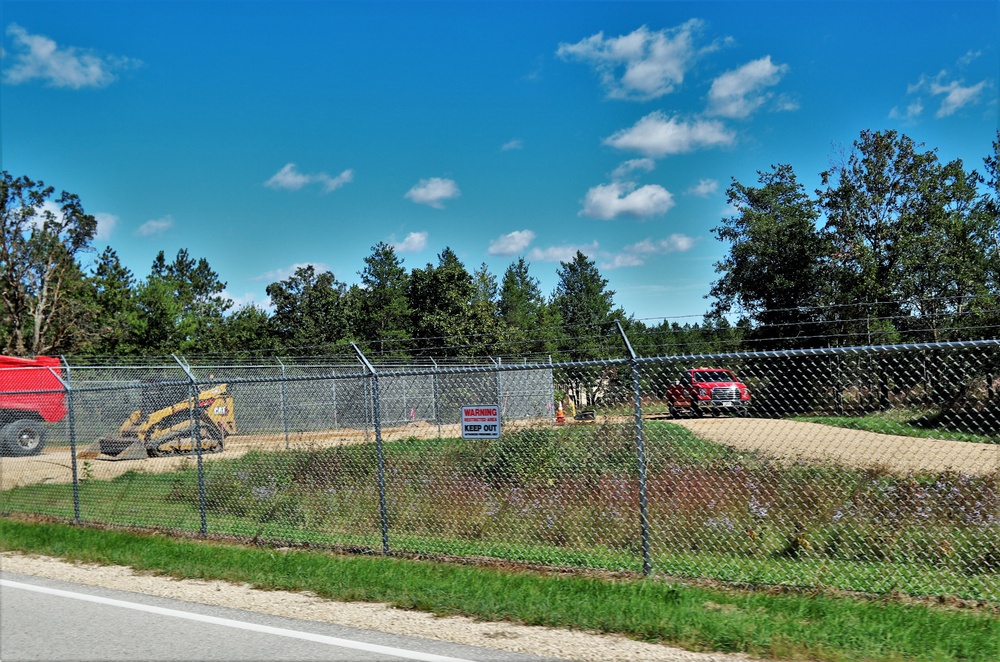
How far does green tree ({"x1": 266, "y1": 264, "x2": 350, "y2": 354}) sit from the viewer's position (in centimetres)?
5356

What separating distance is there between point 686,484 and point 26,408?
17.9m

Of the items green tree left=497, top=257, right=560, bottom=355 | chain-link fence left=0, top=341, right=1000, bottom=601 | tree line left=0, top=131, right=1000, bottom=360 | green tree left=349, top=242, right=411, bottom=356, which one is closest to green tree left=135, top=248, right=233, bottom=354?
tree line left=0, top=131, right=1000, bottom=360

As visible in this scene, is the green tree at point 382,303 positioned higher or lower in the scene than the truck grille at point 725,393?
higher

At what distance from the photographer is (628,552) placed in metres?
7.64

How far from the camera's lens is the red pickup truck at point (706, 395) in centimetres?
815

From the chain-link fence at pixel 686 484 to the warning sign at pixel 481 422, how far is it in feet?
0.18

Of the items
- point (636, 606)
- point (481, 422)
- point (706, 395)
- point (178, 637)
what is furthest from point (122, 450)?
point (636, 606)

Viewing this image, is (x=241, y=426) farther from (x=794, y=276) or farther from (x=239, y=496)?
(x=794, y=276)

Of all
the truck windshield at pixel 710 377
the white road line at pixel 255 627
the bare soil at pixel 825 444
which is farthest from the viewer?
the truck windshield at pixel 710 377

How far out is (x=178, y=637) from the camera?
5.62 metres

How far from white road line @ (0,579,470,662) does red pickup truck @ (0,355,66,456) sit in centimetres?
904

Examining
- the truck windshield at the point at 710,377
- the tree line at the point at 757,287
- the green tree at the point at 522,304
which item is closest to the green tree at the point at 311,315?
the tree line at the point at 757,287

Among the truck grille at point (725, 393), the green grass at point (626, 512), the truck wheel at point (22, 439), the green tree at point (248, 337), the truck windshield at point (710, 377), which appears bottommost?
the green grass at point (626, 512)

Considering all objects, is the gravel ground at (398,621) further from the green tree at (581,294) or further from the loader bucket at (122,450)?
the green tree at (581,294)
